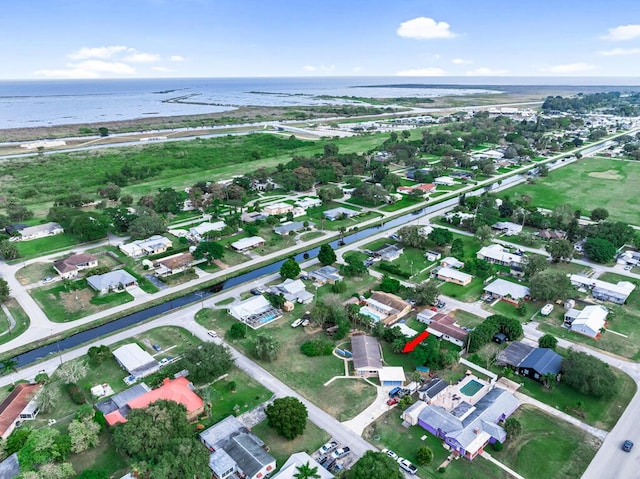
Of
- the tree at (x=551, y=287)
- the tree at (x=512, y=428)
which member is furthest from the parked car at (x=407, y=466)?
the tree at (x=551, y=287)

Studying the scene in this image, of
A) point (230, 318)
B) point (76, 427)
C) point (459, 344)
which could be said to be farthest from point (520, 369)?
point (76, 427)

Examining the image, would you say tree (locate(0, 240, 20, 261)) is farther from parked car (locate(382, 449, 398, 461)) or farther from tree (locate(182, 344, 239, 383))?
parked car (locate(382, 449, 398, 461))

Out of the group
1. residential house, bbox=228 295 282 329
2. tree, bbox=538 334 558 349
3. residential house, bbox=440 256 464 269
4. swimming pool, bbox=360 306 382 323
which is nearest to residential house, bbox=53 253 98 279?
residential house, bbox=228 295 282 329

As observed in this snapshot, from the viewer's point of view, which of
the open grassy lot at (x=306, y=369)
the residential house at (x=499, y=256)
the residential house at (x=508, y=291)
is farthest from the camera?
the residential house at (x=499, y=256)

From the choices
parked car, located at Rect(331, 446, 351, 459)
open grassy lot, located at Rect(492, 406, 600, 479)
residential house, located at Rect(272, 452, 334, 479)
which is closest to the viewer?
residential house, located at Rect(272, 452, 334, 479)

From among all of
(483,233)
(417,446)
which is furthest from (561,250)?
(417,446)

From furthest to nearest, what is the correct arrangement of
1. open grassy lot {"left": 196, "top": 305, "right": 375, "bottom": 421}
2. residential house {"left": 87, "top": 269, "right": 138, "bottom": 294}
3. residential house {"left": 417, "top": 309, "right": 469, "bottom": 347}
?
residential house {"left": 87, "top": 269, "right": 138, "bottom": 294} < residential house {"left": 417, "top": 309, "right": 469, "bottom": 347} < open grassy lot {"left": 196, "top": 305, "right": 375, "bottom": 421}

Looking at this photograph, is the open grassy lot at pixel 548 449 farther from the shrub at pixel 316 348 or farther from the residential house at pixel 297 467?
the shrub at pixel 316 348
